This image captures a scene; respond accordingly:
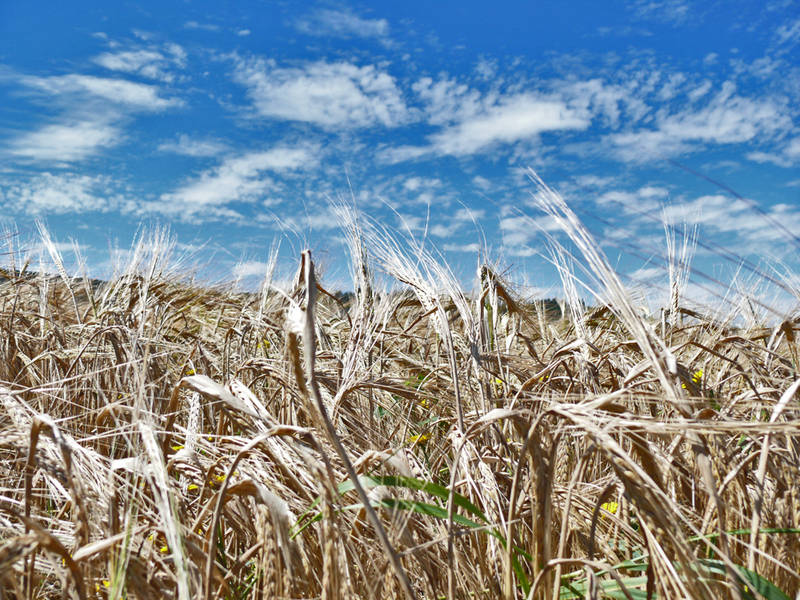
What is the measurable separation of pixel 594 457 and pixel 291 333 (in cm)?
129

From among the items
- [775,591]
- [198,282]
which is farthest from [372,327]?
[198,282]

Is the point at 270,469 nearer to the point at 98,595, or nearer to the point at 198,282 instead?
the point at 98,595

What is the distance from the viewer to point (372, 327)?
1.58 meters

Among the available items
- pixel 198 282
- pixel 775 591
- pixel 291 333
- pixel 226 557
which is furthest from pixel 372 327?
pixel 198 282

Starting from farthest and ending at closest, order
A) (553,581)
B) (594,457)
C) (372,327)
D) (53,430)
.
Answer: (594,457), (372,327), (553,581), (53,430)

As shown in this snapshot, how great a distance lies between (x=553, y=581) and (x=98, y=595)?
85cm

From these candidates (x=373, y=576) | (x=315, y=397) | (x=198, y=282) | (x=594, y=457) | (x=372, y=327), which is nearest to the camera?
(x=315, y=397)

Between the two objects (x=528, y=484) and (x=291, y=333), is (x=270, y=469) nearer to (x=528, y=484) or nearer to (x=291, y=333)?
(x=528, y=484)

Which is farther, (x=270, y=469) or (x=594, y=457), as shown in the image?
(x=594, y=457)

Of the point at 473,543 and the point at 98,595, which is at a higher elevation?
the point at 473,543

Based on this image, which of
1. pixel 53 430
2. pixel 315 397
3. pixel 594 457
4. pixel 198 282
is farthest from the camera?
pixel 198 282

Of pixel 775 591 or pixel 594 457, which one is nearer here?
pixel 775 591

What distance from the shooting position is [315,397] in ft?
2.74

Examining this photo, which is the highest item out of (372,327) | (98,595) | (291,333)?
(372,327)
